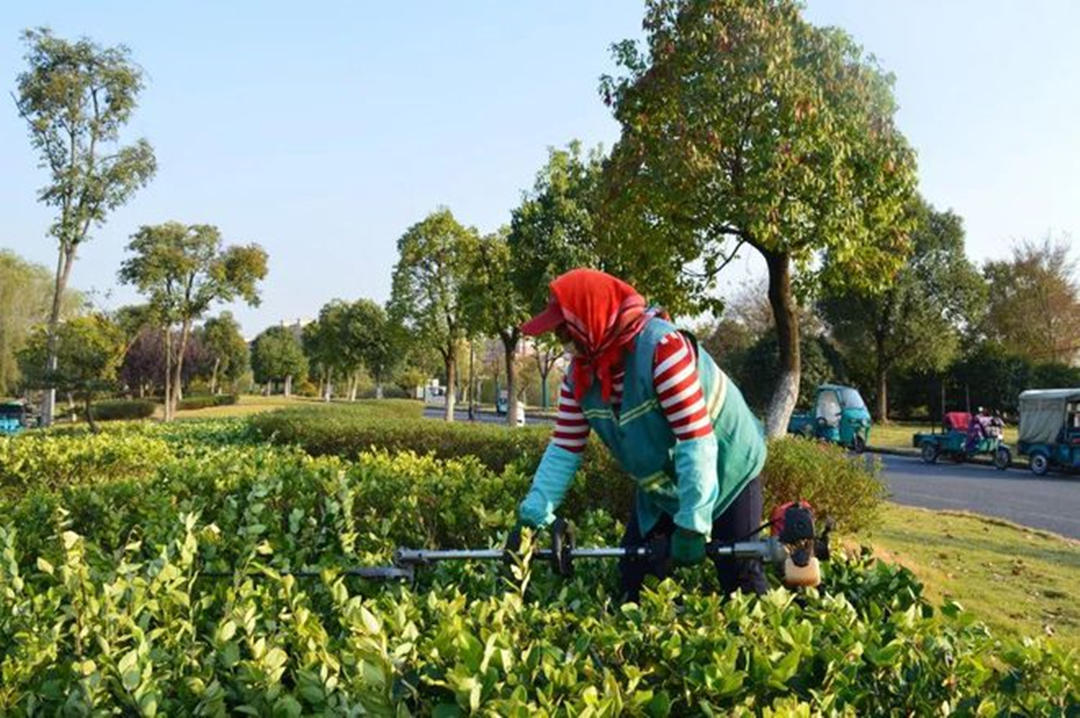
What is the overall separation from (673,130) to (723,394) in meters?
6.90

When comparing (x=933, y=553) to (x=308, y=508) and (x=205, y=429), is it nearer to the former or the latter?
(x=308, y=508)

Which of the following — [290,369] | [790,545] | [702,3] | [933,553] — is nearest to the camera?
[790,545]

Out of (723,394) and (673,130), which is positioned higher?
(673,130)

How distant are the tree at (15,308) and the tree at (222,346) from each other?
352 inches

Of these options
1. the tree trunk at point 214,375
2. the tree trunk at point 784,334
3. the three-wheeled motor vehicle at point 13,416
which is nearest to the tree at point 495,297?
the tree trunk at point 784,334

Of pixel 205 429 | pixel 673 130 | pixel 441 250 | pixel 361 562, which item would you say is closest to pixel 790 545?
pixel 361 562

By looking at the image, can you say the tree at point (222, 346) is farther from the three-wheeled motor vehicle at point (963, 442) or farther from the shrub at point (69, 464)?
the shrub at point (69, 464)

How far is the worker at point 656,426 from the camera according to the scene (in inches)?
102

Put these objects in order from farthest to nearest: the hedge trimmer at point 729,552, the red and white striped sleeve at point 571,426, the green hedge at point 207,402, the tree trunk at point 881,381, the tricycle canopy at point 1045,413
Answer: the green hedge at point 207,402 < the tree trunk at point 881,381 < the tricycle canopy at point 1045,413 < the red and white striped sleeve at point 571,426 < the hedge trimmer at point 729,552

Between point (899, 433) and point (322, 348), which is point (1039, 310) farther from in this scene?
point (322, 348)

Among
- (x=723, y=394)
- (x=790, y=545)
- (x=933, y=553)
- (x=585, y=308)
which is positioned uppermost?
(x=585, y=308)

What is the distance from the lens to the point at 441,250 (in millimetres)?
24484

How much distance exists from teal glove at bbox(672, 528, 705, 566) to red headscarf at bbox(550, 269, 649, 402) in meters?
0.54

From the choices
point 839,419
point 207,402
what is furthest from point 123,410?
point 839,419
